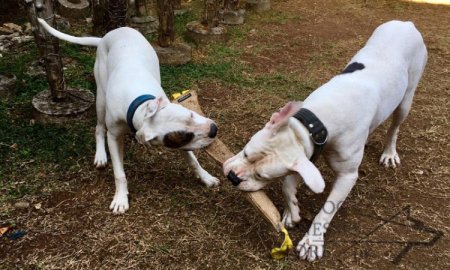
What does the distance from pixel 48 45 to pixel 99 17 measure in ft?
8.25

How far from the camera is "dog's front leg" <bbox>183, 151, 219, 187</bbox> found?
13.8 feet

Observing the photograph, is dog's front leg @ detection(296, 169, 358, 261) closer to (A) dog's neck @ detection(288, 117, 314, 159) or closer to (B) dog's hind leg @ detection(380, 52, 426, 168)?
(A) dog's neck @ detection(288, 117, 314, 159)

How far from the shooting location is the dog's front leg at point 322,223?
3.47m

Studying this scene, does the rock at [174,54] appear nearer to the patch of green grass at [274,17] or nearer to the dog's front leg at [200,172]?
the dog's front leg at [200,172]

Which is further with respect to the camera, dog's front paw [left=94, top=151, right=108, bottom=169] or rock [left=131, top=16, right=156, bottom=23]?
rock [left=131, top=16, right=156, bottom=23]

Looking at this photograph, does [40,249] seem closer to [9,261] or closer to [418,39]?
[9,261]

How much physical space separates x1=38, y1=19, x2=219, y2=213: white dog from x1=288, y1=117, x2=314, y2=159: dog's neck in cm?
72

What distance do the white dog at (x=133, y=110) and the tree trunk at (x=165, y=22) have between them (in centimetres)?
217

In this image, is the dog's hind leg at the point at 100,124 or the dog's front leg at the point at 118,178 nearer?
the dog's front leg at the point at 118,178

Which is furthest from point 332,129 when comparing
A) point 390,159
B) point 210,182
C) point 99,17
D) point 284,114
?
point 99,17

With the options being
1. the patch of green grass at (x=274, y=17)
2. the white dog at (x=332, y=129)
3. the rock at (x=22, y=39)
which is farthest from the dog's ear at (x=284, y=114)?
the patch of green grass at (x=274, y=17)

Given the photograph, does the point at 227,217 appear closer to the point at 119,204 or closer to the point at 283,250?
the point at 283,250

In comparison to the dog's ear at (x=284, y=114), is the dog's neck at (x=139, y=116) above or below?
below

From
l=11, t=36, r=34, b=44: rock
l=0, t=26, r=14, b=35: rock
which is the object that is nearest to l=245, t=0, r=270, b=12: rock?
l=11, t=36, r=34, b=44: rock
